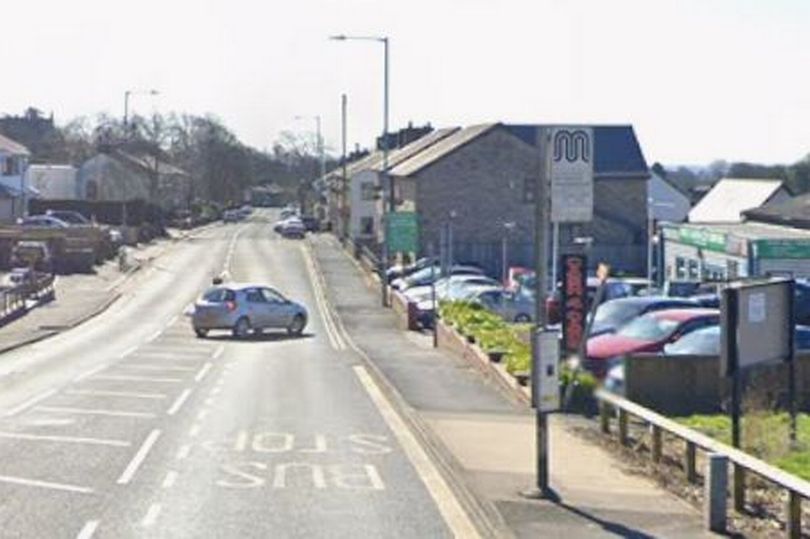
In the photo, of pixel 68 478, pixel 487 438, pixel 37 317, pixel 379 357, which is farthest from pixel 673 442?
pixel 37 317

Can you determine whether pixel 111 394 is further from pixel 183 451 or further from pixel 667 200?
pixel 667 200

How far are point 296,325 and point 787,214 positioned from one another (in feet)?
97.6

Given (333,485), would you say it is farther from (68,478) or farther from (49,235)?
(49,235)

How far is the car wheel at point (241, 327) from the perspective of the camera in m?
44.6

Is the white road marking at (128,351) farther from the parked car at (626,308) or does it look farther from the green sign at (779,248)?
the green sign at (779,248)

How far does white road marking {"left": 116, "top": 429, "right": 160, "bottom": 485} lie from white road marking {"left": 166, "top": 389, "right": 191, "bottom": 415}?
263cm

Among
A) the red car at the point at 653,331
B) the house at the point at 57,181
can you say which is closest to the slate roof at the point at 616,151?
the red car at the point at 653,331

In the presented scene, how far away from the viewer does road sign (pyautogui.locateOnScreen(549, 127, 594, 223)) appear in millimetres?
15570

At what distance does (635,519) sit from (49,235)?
195ft

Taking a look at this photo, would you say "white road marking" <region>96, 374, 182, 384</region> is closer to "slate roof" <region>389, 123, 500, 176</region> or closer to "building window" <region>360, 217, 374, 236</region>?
"slate roof" <region>389, 123, 500, 176</region>

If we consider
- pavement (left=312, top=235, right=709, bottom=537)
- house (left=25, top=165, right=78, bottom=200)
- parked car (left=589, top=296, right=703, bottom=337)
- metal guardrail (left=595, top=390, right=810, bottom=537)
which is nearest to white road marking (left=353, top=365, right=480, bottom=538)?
pavement (left=312, top=235, right=709, bottom=537)

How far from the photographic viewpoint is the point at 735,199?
9212 centimetres

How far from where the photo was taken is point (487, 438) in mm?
20656

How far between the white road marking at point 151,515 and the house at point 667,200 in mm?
80918
